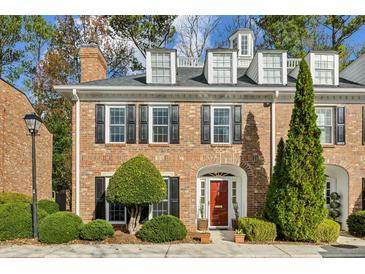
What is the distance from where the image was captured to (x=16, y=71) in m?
28.6

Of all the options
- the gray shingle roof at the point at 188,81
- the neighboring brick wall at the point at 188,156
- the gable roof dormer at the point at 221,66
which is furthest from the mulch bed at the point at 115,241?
the gable roof dormer at the point at 221,66

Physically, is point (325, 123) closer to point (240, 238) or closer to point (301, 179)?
point (301, 179)

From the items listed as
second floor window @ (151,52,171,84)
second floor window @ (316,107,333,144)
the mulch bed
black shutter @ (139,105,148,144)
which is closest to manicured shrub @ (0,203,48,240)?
the mulch bed

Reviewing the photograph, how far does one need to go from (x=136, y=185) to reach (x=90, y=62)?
20.4ft

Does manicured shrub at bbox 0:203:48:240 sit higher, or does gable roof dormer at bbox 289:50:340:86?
gable roof dormer at bbox 289:50:340:86

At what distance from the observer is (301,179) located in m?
11.6

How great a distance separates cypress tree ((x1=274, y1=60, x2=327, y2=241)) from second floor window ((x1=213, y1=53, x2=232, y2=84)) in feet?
10.6

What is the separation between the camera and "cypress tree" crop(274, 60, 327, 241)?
11.5 meters

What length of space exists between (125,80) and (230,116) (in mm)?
4394

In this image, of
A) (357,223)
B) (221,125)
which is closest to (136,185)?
(221,125)

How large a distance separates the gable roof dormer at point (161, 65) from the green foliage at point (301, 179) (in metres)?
4.90

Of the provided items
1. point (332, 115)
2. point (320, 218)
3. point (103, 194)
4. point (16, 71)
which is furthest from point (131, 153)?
point (16, 71)

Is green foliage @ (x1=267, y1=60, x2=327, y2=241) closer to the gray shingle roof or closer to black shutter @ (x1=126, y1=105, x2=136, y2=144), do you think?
the gray shingle roof

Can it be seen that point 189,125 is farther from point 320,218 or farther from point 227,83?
point 320,218
